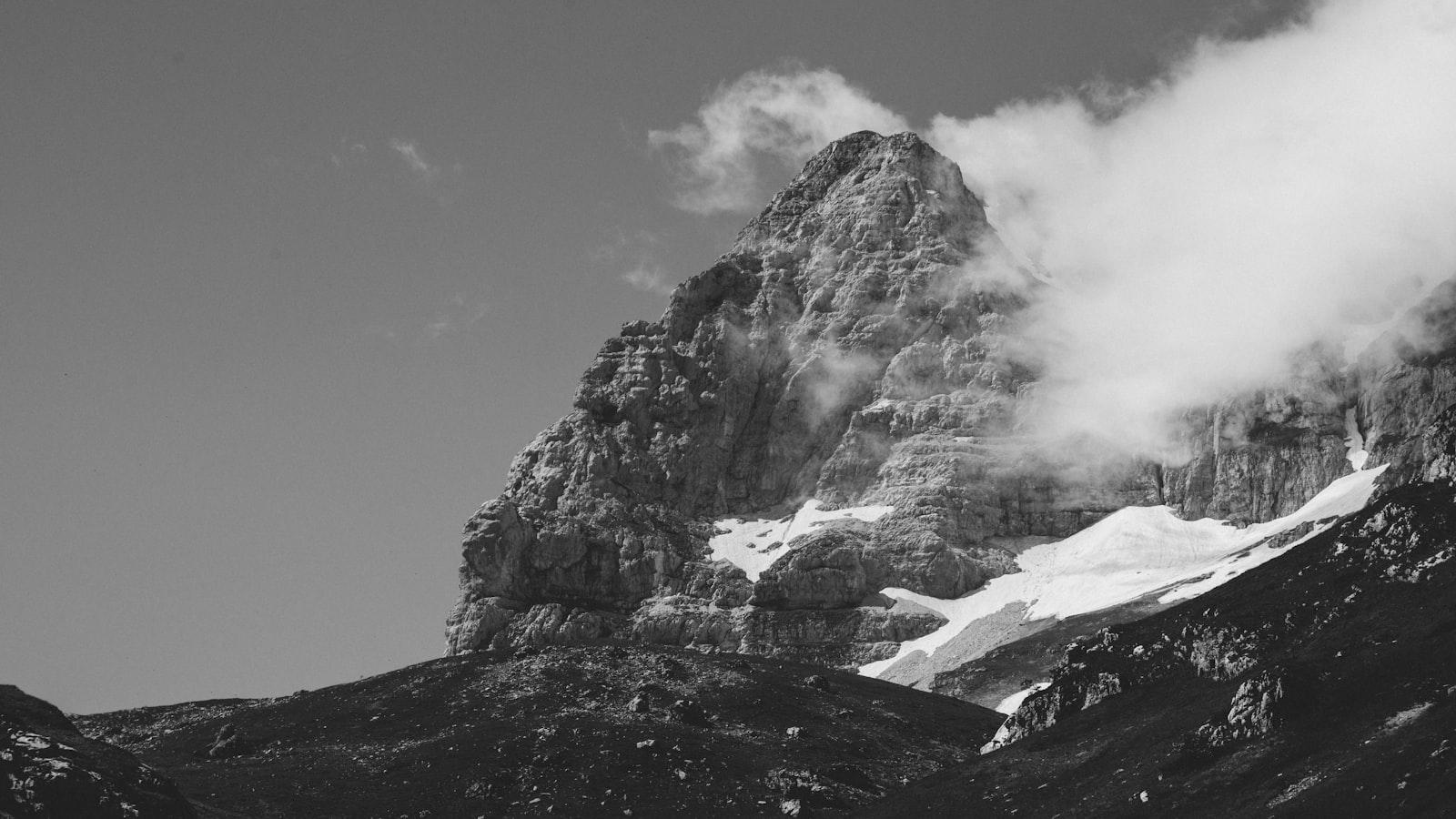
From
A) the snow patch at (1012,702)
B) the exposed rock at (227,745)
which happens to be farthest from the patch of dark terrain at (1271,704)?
the exposed rock at (227,745)

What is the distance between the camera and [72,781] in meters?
74.6

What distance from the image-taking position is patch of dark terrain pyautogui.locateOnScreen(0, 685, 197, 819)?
7319cm

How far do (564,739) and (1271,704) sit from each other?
5931 cm

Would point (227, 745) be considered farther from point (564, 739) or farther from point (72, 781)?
point (72, 781)

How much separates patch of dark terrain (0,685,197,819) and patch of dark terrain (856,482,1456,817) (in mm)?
48020

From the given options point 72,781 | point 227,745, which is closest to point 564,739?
point 227,745

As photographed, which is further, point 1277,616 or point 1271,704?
point 1277,616

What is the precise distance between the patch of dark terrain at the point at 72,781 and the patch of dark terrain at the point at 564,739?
10.8 m

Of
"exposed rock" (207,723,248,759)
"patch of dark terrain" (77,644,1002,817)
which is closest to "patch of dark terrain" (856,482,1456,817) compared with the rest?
"patch of dark terrain" (77,644,1002,817)

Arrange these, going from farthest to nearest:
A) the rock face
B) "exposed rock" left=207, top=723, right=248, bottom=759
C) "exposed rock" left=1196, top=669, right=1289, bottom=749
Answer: "exposed rock" left=207, top=723, right=248, bottom=759 → the rock face → "exposed rock" left=1196, top=669, right=1289, bottom=749

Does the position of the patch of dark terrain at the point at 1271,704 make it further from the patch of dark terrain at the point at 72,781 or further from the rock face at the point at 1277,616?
the patch of dark terrain at the point at 72,781

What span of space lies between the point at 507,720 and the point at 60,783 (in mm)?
56666

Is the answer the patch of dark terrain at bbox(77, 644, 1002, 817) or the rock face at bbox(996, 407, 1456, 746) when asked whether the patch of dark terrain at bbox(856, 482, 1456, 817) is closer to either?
the rock face at bbox(996, 407, 1456, 746)

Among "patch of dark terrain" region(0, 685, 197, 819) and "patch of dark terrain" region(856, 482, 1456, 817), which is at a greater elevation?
"patch of dark terrain" region(0, 685, 197, 819)
